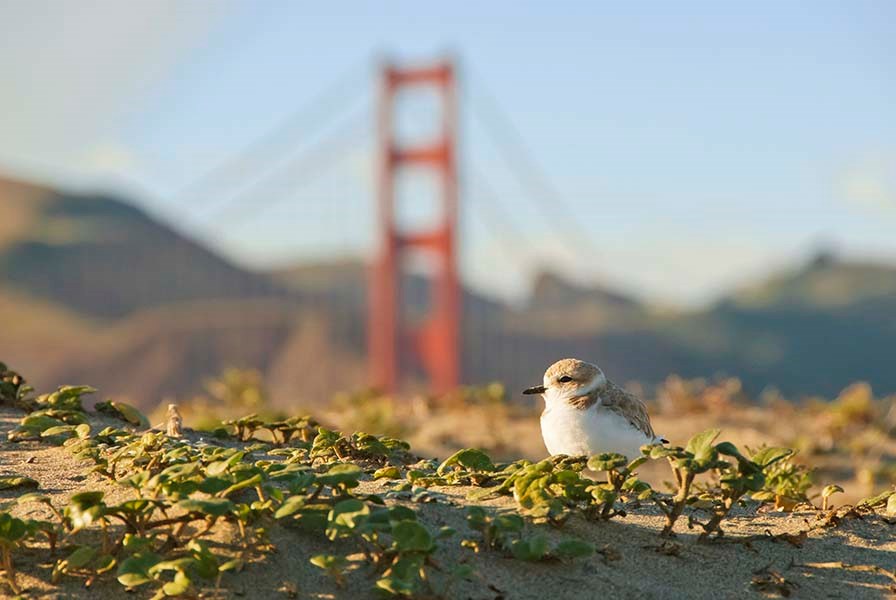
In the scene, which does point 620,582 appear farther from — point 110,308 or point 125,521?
point 110,308

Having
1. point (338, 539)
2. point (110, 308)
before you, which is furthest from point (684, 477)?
Answer: point (110, 308)

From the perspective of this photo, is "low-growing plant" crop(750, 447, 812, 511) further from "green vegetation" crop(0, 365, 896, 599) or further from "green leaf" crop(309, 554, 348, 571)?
"green leaf" crop(309, 554, 348, 571)

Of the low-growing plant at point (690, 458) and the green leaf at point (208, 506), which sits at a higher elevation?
the low-growing plant at point (690, 458)

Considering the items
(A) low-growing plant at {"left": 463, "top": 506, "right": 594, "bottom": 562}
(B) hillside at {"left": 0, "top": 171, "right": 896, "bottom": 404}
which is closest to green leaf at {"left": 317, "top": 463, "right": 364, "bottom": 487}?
(A) low-growing plant at {"left": 463, "top": 506, "right": 594, "bottom": 562}

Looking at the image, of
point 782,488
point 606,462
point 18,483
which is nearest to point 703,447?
point 606,462

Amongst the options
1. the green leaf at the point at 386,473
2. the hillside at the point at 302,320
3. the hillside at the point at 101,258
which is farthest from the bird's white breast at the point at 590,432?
the hillside at the point at 101,258

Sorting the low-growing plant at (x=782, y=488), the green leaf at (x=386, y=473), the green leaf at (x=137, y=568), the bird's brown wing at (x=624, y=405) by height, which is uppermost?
the bird's brown wing at (x=624, y=405)

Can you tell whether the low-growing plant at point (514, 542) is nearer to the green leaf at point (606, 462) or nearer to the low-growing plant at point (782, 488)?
the green leaf at point (606, 462)
